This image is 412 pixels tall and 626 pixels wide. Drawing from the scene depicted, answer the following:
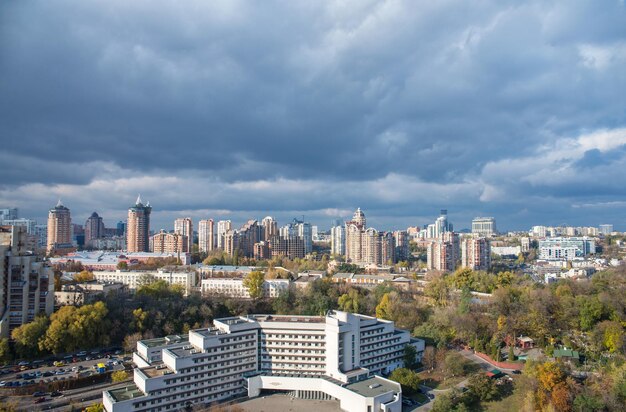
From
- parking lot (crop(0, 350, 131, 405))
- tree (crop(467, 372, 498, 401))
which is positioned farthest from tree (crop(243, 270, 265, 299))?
tree (crop(467, 372, 498, 401))

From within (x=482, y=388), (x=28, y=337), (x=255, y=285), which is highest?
(x=255, y=285)

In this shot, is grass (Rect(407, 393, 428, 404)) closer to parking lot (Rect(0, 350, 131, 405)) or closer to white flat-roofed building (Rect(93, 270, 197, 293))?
parking lot (Rect(0, 350, 131, 405))

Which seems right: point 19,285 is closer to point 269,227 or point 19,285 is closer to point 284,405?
point 284,405

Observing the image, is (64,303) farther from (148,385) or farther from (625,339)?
(625,339)

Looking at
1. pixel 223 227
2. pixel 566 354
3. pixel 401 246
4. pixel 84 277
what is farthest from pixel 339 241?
pixel 566 354

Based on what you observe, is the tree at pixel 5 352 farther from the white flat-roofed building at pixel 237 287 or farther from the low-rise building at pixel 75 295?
the white flat-roofed building at pixel 237 287

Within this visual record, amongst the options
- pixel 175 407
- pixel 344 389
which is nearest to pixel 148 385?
pixel 175 407
